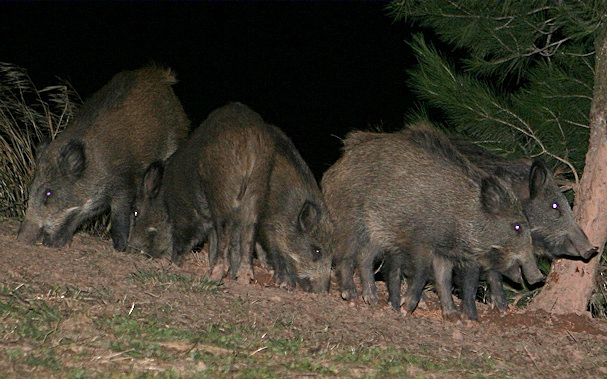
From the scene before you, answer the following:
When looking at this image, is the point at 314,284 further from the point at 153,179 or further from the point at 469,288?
the point at 153,179

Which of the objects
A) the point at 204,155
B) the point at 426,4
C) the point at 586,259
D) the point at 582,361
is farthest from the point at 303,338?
the point at 426,4

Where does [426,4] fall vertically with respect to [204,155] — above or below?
above

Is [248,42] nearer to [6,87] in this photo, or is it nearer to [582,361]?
[6,87]

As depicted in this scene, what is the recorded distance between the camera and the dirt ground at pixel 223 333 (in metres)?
3.36

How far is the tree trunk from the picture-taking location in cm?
565

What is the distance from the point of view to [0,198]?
7.23m

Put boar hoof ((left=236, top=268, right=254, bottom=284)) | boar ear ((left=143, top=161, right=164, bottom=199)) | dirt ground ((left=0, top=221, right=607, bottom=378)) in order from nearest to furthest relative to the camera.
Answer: dirt ground ((left=0, top=221, right=607, bottom=378)), boar hoof ((left=236, top=268, right=254, bottom=284)), boar ear ((left=143, top=161, right=164, bottom=199))

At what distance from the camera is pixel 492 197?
5746mm

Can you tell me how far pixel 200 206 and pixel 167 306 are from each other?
1.93m

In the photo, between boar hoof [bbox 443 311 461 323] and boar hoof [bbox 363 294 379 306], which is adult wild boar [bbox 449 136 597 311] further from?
boar hoof [bbox 363 294 379 306]

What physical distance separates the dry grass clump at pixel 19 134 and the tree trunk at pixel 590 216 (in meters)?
4.15

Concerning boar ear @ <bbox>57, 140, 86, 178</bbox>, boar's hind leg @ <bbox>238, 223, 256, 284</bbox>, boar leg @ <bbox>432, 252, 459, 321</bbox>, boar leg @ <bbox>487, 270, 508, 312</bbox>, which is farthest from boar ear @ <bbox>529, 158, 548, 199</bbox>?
boar ear @ <bbox>57, 140, 86, 178</bbox>

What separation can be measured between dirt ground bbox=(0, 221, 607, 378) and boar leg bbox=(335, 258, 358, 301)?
0.46 meters

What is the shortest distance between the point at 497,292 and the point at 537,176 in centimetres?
91
